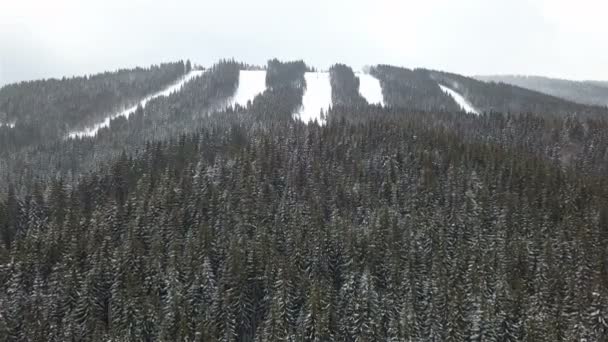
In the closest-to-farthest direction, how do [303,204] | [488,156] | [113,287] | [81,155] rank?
1. [113,287]
2. [303,204]
3. [488,156]
4. [81,155]

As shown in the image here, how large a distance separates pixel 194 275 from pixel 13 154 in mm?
118658

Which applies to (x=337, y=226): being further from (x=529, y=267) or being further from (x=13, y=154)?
(x=13, y=154)

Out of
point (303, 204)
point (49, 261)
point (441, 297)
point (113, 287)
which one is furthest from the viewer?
point (303, 204)

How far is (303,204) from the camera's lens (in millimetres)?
82938

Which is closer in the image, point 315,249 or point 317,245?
point 315,249

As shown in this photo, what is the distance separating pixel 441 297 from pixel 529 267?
16.4 meters

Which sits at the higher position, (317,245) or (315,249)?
(317,245)

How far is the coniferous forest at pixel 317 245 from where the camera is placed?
53.9 m

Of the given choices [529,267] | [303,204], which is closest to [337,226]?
[303,204]

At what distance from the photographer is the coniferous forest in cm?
5388

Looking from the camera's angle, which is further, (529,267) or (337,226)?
(337,226)

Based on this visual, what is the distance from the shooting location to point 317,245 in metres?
68.7

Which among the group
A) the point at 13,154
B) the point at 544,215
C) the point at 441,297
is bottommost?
the point at 13,154

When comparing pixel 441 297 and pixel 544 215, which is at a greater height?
pixel 544 215
